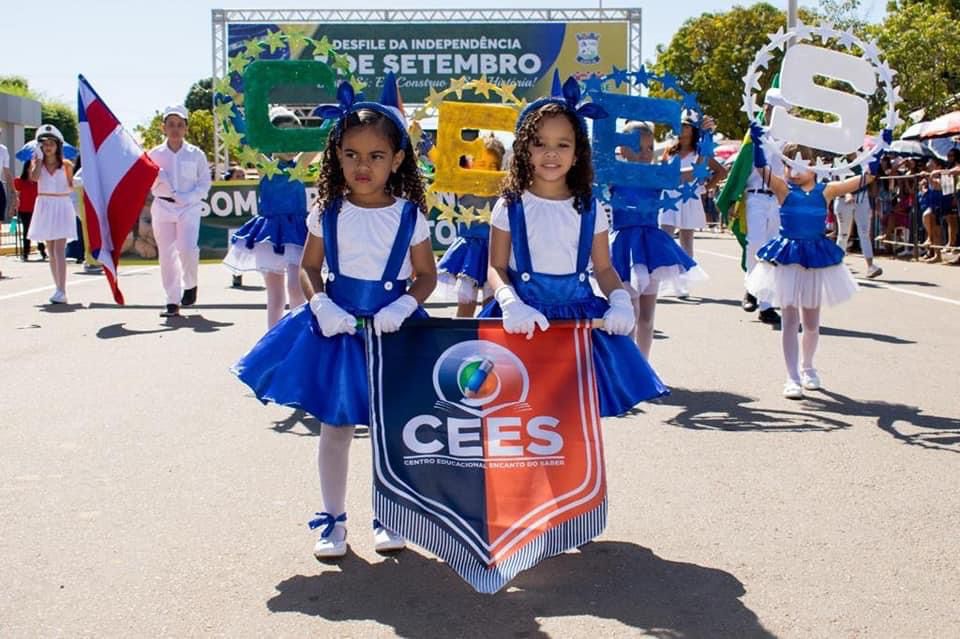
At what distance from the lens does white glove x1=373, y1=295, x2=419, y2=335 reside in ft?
14.3

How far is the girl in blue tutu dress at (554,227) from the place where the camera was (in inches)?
185

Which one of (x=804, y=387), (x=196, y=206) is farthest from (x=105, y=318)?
(x=804, y=387)

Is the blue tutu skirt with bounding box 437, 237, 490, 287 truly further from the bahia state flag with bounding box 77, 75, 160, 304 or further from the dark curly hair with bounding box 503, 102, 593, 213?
the bahia state flag with bounding box 77, 75, 160, 304

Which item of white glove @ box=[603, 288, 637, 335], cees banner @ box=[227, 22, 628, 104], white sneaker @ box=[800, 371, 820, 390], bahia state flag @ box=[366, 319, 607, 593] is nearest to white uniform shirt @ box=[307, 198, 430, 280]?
bahia state flag @ box=[366, 319, 607, 593]

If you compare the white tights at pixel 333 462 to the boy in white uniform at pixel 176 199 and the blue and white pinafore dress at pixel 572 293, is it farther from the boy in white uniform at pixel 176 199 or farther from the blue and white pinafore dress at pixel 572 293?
the boy in white uniform at pixel 176 199

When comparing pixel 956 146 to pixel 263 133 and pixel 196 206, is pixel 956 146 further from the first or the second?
pixel 263 133

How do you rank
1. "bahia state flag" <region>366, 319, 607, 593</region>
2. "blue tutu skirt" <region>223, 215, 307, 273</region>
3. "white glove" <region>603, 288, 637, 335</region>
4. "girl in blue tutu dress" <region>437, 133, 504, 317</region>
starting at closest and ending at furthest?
"bahia state flag" <region>366, 319, 607, 593</region>
"white glove" <region>603, 288, 637, 335</region>
"girl in blue tutu dress" <region>437, 133, 504, 317</region>
"blue tutu skirt" <region>223, 215, 307, 273</region>

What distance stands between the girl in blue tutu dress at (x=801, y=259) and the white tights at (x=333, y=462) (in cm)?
417

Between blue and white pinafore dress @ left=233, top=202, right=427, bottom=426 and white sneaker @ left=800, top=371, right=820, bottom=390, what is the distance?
14.3ft

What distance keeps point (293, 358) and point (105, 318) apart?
880 cm

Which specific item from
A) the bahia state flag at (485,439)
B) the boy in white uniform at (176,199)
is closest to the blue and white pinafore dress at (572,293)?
the bahia state flag at (485,439)

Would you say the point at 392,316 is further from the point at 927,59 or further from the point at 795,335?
the point at 927,59

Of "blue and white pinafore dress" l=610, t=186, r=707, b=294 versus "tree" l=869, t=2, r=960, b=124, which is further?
"tree" l=869, t=2, r=960, b=124

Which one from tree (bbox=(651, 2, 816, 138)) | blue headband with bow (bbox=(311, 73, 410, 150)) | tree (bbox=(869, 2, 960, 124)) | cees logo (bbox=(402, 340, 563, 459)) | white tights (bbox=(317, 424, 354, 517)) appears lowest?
white tights (bbox=(317, 424, 354, 517))
